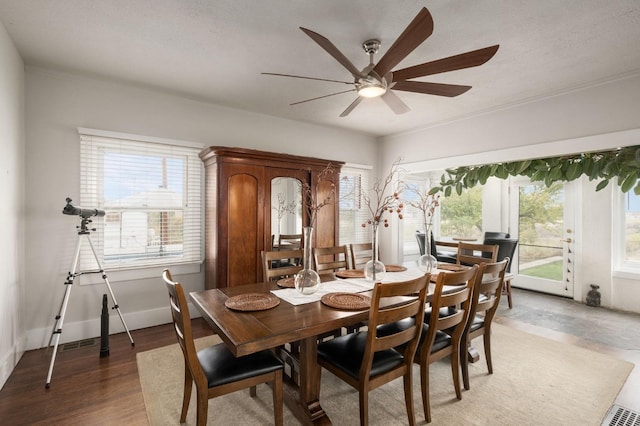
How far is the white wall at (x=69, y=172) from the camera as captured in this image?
113 inches

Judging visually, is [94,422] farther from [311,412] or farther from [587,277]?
[587,277]

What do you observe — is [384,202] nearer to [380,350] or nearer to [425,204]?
[425,204]

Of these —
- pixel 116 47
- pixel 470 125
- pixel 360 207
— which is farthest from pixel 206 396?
pixel 470 125

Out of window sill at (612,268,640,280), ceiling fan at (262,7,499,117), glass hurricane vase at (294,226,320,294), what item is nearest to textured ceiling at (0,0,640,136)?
ceiling fan at (262,7,499,117)

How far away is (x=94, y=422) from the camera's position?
190 centimetres

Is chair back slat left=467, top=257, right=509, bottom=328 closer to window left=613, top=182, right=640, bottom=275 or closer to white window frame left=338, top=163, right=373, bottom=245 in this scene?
white window frame left=338, top=163, right=373, bottom=245

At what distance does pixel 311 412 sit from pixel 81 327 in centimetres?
265

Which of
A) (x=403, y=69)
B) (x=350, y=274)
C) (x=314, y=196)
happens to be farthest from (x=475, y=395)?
(x=314, y=196)

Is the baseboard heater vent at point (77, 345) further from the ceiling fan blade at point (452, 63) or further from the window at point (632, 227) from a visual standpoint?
the window at point (632, 227)

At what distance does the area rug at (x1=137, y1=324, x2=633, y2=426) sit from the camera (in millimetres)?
Answer: 1957

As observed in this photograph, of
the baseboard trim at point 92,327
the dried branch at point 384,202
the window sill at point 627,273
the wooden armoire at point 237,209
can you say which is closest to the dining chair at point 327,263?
the dried branch at point 384,202

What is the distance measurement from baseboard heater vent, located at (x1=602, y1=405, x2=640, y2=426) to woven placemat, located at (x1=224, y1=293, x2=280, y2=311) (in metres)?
2.23

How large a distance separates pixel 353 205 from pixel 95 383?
3.80 metres

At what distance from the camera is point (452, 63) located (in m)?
1.91
